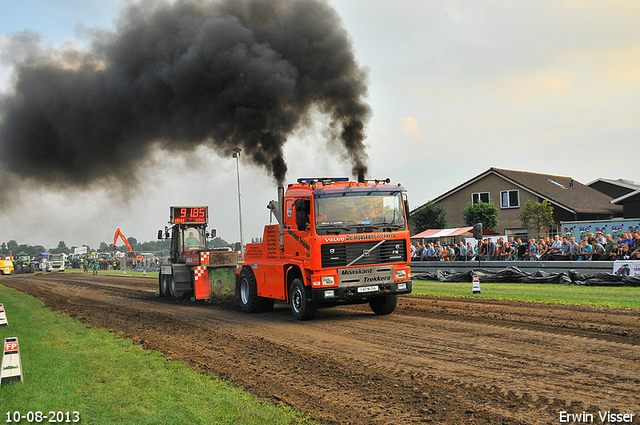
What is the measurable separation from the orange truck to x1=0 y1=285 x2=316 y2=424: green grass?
3877mm

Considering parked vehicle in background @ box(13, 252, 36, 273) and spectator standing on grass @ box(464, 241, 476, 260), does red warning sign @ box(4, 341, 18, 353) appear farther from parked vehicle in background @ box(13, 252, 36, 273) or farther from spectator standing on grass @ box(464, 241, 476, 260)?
parked vehicle in background @ box(13, 252, 36, 273)

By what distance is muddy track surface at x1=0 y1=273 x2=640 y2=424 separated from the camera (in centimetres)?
537

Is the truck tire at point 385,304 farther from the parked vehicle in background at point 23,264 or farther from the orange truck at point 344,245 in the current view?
the parked vehicle in background at point 23,264

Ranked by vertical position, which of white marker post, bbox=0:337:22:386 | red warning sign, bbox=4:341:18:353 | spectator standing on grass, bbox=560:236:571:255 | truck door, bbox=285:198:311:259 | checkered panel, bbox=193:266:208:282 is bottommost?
white marker post, bbox=0:337:22:386

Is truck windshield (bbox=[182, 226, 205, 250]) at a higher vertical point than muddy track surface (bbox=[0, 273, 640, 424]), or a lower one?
higher

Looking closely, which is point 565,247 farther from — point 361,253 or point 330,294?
point 330,294

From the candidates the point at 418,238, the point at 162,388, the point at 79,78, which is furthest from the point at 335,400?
the point at 418,238

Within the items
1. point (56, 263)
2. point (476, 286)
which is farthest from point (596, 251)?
point (56, 263)

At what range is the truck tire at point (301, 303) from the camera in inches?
460

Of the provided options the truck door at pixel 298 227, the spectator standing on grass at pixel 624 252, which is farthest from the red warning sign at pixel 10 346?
the spectator standing on grass at pixel 624 252

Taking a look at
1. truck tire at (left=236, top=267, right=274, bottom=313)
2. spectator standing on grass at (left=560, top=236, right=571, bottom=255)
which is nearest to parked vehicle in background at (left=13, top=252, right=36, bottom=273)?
truck tire at (left=236, top=267, right=274, bottom=313)

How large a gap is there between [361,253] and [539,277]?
9.88 metres

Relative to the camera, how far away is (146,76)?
17859 millimetres

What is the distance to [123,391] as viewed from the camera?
6.44 m
